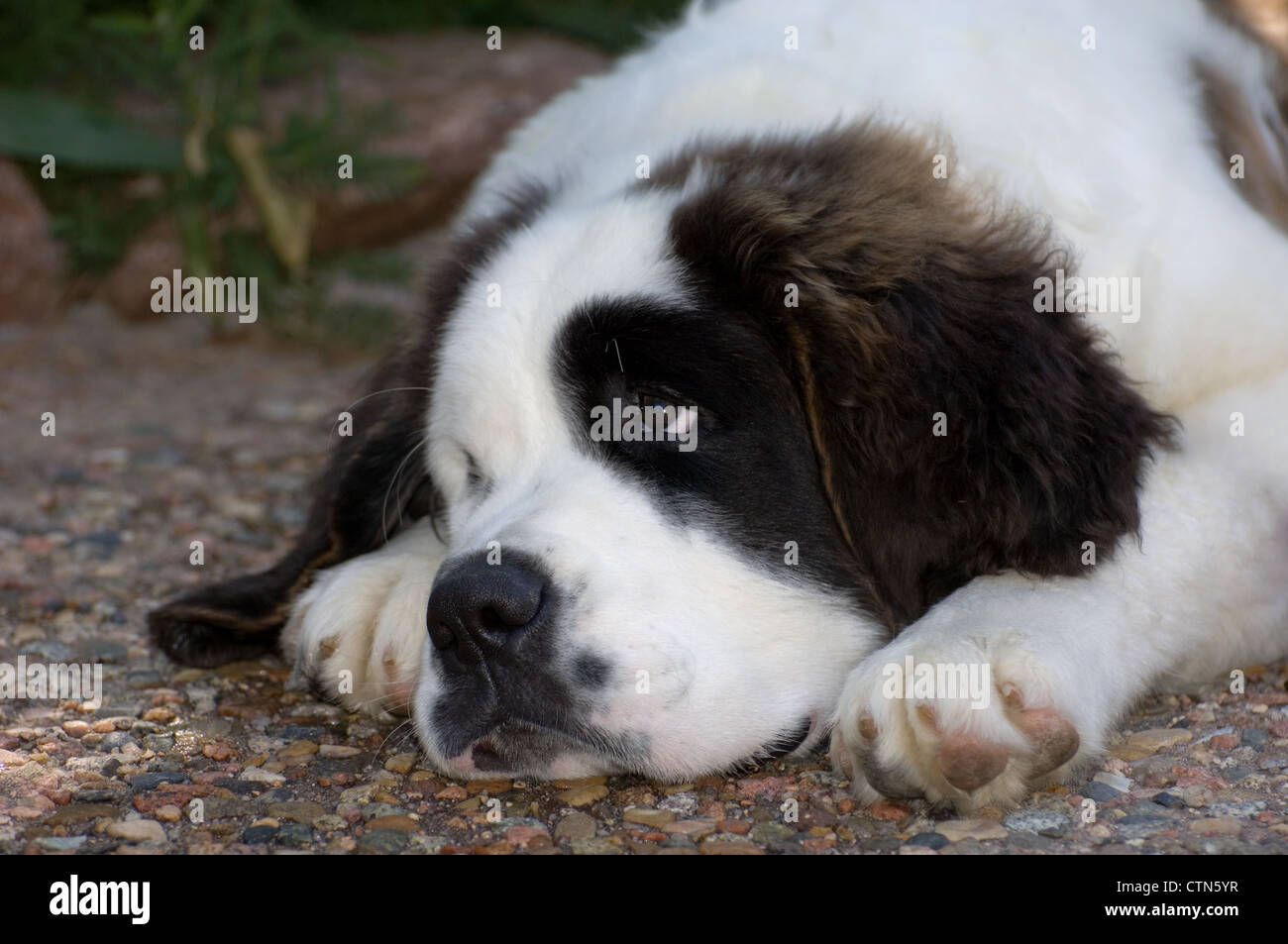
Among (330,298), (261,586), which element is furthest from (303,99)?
(261,586)

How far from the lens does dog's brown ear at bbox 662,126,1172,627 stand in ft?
7.79

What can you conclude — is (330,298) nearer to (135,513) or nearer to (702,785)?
(135,513)

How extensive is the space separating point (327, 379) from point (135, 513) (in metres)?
1.53

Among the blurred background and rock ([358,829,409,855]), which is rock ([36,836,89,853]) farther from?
the blurred background

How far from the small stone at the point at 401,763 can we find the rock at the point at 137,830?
0.40m

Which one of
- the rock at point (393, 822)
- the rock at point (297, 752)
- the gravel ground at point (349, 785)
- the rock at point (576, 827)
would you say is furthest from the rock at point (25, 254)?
the rock at point (576, 827)

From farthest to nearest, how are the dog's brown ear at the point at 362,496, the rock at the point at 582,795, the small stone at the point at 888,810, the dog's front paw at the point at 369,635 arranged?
the dog's brown ear at the point at 362,496
the dog's front paw at the point at 369,635
the rock at the point at 582,795
the small stone at the point at 888,810

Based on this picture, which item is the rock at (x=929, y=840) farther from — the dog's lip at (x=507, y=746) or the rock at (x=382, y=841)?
the rock at (x=382, y=841)

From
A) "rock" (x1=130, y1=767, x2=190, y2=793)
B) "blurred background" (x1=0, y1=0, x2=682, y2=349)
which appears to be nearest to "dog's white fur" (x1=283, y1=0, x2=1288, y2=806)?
"rock" (x1=130, y1=767, x2=190, y2=793)

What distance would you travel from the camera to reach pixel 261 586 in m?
3.00

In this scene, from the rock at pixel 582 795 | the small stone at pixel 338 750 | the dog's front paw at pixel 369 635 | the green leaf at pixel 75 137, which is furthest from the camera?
the green leaf at pixel 75 137

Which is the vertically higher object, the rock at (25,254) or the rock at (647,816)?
the rock at (25,254)

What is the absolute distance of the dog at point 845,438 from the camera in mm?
2266

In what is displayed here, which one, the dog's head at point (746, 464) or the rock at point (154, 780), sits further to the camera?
the rock at point (154, 780)
